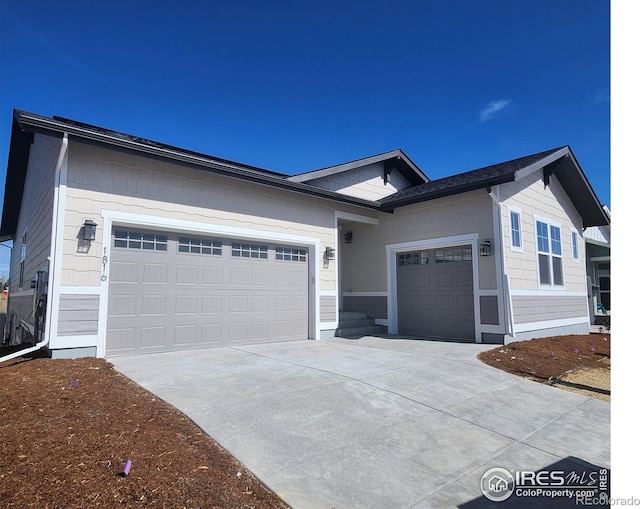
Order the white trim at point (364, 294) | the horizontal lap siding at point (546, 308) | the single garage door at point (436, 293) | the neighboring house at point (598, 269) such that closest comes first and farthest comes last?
1. the horizontal lap siding at point (546, 308)
2. the single garage door at point (436, 293)
3. the white trim at point (364, 294)
4. the neighboring house at point (598, 269)

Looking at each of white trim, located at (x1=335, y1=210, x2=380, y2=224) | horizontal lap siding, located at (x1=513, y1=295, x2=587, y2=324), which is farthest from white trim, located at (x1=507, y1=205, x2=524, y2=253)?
white trim, located at (x1=335, y1=210, x2=380, y2=224)

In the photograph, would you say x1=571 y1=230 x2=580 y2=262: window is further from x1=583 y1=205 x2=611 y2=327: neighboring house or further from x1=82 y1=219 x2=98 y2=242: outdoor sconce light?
x1=82 y1=219 x2=98 y2=242: outdoor sconce light

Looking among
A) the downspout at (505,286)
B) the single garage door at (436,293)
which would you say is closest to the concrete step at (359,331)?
the single garage door at (436,293)

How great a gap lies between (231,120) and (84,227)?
899cm

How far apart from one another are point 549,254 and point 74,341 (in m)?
11.6

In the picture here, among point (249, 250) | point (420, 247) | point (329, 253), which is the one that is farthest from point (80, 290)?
point (420, 247)

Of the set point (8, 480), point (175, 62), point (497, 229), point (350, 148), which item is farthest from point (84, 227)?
point (350, 148)

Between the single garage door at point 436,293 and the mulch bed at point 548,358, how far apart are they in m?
1.46

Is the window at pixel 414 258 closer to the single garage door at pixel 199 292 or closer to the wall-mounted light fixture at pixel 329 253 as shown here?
the wall-mounted light fixture at pixel 329 253

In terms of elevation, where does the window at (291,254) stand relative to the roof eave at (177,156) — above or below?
below

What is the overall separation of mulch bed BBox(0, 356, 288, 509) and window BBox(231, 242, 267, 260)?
4.52 meters

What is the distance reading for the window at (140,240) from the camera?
686 centimetres

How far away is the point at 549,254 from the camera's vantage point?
10758 millimetres

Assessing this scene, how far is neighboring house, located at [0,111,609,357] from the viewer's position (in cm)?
639
